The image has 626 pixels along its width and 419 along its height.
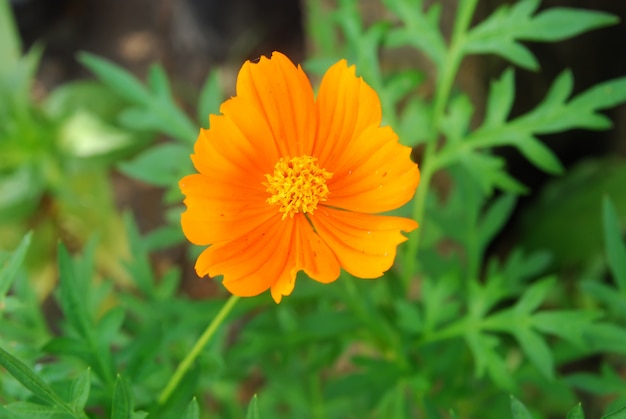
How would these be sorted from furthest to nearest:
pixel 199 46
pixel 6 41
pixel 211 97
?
pixel 199 46 < pixel 6 41 < pixel 211 97

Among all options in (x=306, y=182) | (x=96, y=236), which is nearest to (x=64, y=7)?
(x=96, y=236)

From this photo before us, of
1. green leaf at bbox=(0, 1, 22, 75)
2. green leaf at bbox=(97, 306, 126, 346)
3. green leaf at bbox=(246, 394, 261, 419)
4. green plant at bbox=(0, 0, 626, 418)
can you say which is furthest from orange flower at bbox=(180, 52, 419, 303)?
green leaf at bbox=(0, 1, 22, 75)

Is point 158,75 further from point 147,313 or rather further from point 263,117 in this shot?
point 263,117

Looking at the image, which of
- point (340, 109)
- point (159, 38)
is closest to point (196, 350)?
point (340, 109)

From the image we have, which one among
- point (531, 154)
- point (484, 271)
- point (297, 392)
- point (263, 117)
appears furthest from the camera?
point (484, 271)

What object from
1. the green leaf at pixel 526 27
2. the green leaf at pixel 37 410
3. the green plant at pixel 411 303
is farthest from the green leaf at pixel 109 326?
the green leaf at pixel 526 27

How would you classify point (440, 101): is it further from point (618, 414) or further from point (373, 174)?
point (618, 414)
